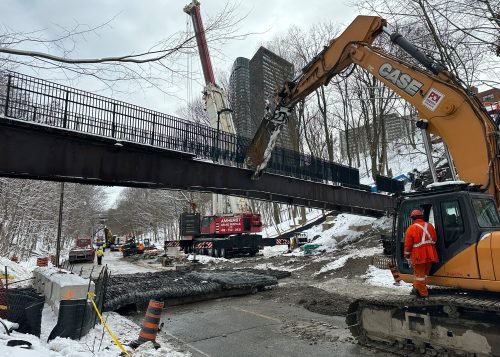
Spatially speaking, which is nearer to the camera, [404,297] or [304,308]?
[404,297]

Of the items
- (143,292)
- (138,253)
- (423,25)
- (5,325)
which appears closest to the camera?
(5,325)

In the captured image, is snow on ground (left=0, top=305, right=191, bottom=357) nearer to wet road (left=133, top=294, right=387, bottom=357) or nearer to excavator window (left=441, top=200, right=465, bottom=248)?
wet road (left=133, top=294, right=387, bottom=357)

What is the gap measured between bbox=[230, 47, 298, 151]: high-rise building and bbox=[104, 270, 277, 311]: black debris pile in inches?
890

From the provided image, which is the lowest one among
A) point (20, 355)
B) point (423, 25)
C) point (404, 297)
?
point (20, 355)

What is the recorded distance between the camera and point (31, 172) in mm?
10664

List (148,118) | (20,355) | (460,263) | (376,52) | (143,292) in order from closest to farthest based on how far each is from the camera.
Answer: (20,355) → (460,263) → (376,52) → (143,292) → (148,118)

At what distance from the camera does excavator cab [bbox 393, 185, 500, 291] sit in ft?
18.1

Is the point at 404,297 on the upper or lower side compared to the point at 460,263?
lower

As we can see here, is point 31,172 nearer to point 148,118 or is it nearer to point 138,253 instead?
point 148,118

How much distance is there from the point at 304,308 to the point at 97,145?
315 inches

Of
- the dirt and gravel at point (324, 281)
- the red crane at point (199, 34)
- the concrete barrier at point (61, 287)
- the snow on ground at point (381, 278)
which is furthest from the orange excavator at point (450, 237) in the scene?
the snow on ground at point (381, 278)

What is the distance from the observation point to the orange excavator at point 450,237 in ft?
18.1

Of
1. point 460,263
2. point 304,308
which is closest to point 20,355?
point 460,263

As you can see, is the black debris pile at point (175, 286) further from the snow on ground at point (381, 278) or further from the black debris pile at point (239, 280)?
the snow on ground at point (381, 278)
